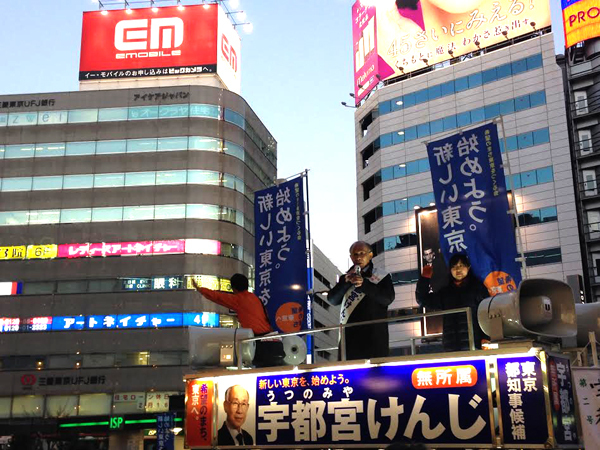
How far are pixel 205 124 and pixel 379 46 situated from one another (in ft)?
53.5

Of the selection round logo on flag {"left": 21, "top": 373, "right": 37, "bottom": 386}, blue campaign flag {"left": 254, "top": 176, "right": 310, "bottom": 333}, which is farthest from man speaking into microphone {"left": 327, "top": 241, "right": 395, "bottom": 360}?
round logo on flag {"left": 21, "top": 373, "right": 37, "bottom": 386}

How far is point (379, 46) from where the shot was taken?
56.9 meters

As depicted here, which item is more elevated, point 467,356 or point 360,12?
point 360,12

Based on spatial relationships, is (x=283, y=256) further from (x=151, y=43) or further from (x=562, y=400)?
(x=151, y=43)

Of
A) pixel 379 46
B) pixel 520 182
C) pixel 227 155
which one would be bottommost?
pixel 520 182

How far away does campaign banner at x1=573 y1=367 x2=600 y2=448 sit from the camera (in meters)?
6.30

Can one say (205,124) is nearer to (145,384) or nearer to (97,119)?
(97,119)

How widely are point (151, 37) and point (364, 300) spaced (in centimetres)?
5553

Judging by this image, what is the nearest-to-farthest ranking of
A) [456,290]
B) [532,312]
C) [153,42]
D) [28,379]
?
1. [532,312]
2. [456,290]
3. [28,379]
4. [153,42]

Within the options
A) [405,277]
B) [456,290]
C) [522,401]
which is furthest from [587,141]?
[522,401]

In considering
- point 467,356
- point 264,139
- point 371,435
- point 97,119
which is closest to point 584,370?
point 467,356

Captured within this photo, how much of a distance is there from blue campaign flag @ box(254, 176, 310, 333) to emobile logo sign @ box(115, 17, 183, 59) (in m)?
46.5

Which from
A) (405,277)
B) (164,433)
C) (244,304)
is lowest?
(164,433)

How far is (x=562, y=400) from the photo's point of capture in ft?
19.6
